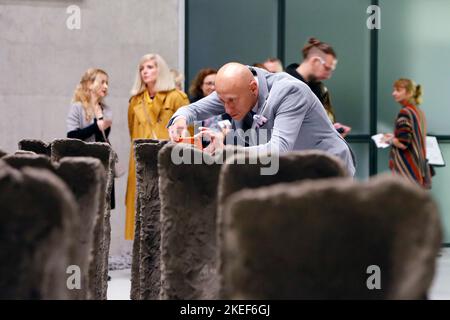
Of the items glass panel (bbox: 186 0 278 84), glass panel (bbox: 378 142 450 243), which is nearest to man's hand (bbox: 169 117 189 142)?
glass panel (bbox: 186 0 278 84)

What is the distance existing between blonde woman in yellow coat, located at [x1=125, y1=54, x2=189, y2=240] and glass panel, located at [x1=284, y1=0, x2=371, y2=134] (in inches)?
98.0

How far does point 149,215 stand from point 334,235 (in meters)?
2.30

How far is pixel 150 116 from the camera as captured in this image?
7.21m

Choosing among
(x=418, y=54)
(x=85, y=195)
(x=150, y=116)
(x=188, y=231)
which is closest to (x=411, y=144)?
(x=418, y=54)

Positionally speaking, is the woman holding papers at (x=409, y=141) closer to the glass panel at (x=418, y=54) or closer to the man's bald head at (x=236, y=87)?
the glass panel at (x=418, y=54)

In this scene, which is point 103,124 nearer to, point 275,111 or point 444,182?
point 275,111

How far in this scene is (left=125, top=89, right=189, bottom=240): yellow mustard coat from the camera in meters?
7.10

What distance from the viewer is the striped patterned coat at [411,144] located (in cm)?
825

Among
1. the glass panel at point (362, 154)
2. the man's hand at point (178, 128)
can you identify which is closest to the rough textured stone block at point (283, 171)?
the man's hand at point (178, 128)

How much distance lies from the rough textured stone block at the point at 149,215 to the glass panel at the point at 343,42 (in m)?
5.98

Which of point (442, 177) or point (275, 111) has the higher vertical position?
point (275, 111)

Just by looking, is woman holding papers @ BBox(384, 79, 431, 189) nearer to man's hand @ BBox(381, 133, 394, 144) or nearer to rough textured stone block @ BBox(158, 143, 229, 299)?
man's hand @ BBox(381, 133, 394, 144)

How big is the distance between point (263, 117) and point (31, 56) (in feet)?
16.6
